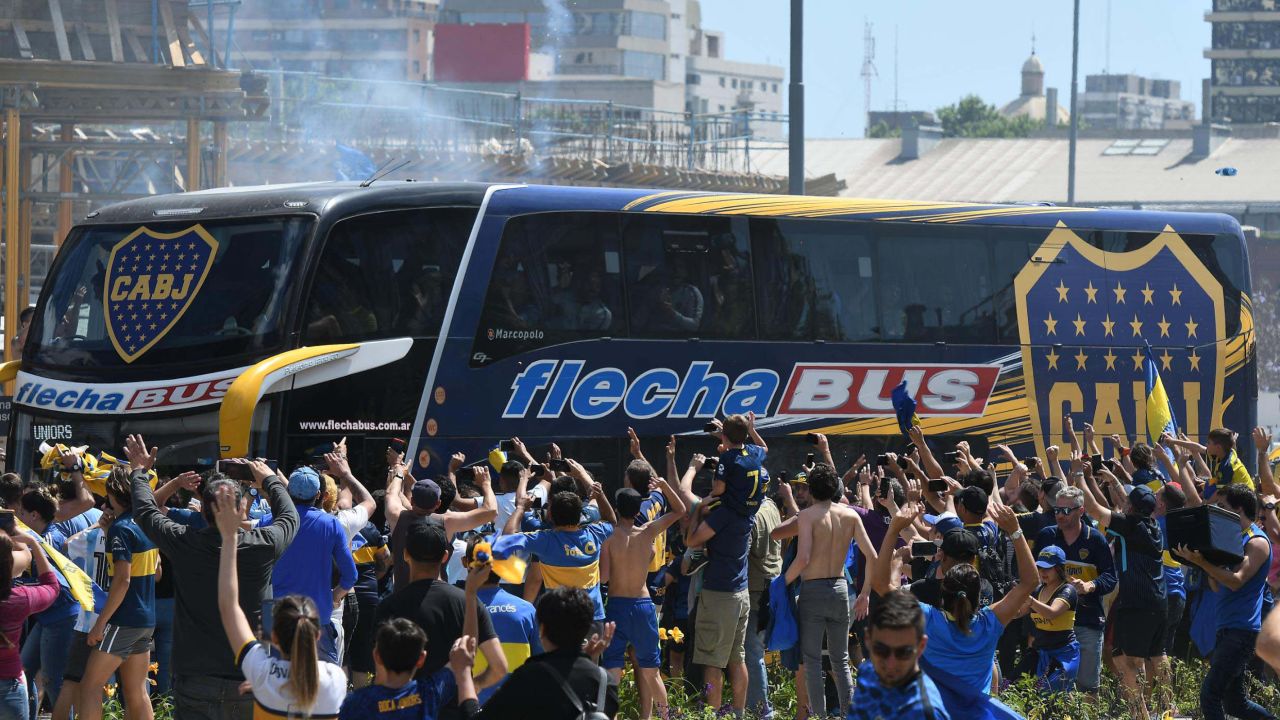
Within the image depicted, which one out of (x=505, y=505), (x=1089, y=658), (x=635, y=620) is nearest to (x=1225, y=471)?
(x=1089, y=658)

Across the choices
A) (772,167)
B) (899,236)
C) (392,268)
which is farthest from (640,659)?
(772,167)

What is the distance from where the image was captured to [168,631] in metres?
10.1

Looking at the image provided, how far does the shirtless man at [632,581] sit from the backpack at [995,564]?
1759 mm

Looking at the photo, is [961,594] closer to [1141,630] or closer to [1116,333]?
[1141,630]

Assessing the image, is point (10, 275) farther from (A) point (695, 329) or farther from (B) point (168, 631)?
(B) point (168, 631)

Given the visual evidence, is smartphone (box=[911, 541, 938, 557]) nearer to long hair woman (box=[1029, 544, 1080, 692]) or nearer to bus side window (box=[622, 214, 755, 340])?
long hair woman (box=[1029, 544, 1080, 692])

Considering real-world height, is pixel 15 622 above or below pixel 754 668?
above

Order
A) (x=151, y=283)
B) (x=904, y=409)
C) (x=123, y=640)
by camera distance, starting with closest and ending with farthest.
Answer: (x=123, y=640) < (x=151, y=283) < (x=904, y=409)

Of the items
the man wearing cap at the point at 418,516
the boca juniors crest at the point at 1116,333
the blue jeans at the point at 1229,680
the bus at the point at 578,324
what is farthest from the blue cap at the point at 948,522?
the boca juniors crest at the point at 1116,333

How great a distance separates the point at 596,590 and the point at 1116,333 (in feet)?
32.3

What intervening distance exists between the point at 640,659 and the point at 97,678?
2.97 metres

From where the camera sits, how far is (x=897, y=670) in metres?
5.51

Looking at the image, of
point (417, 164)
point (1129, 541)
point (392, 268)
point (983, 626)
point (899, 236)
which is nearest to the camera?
point (983, 626)

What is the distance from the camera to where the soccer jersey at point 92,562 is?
9422 millimetres
